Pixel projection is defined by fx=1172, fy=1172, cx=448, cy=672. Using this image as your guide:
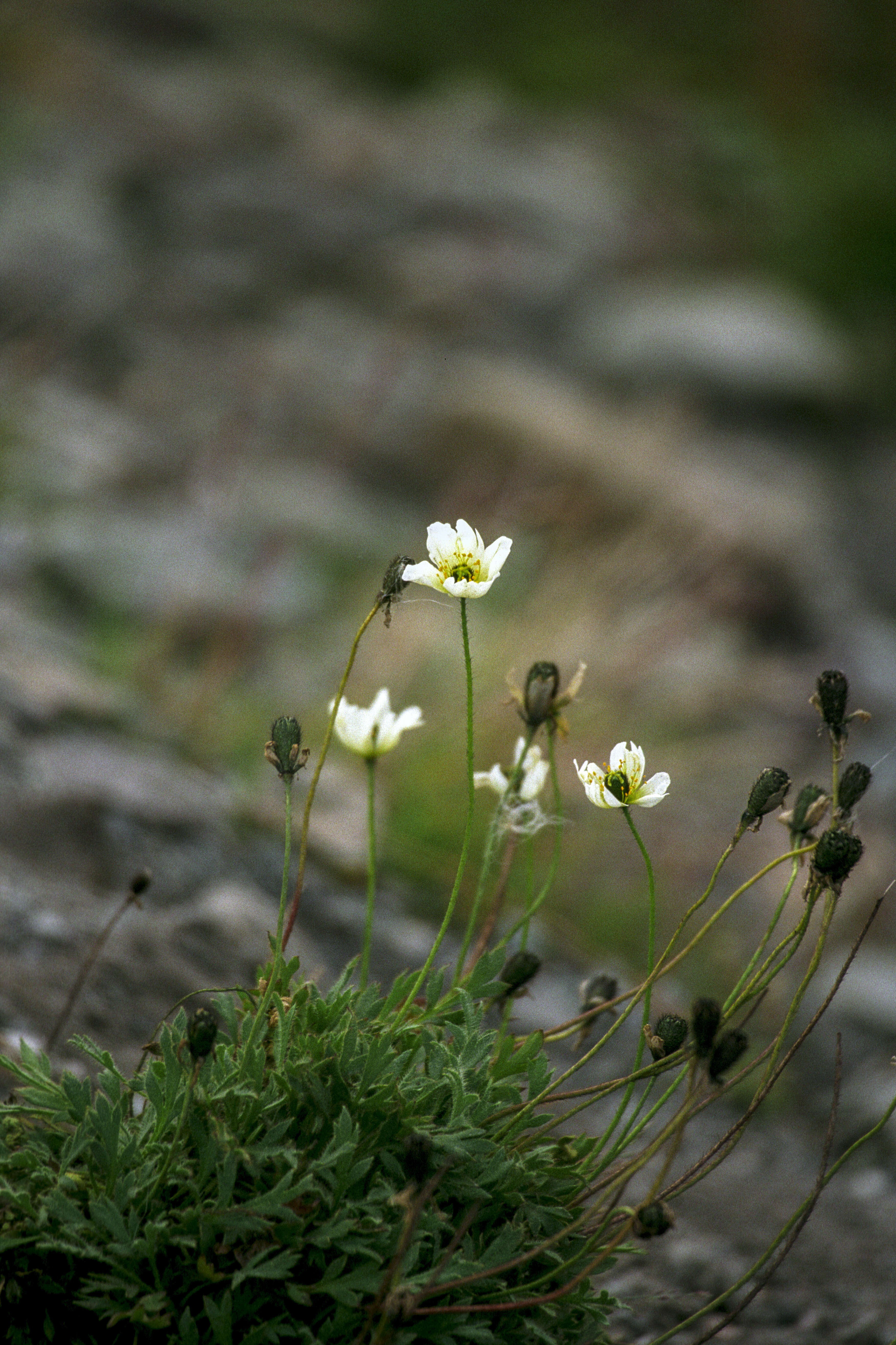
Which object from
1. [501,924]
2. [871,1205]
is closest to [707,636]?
[501,924]

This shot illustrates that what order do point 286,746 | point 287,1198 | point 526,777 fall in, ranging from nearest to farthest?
point 287,1198
point 286,746
point 526,777

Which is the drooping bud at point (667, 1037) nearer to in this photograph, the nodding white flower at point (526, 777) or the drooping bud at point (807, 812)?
the drooping bud at point (807, 812)

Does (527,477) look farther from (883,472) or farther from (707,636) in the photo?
(883,472)

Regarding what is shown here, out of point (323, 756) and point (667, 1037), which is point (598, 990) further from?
point (323, 756)

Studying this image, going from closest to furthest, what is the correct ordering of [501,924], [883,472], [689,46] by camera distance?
[501,924]
[883,472]
[689,46]

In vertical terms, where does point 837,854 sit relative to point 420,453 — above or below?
below

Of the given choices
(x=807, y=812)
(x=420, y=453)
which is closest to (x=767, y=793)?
(x=807, y=812)

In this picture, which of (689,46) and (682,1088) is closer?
(682,1088)
